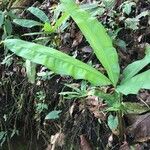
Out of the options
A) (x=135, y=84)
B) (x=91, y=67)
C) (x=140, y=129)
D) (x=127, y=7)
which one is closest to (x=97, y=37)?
(x=91, y=67)

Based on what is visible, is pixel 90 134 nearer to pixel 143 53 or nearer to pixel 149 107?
pixel 149 107

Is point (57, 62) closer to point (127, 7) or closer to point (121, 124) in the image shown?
point (121, 124)

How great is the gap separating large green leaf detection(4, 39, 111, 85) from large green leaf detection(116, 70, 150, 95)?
11 centimetres

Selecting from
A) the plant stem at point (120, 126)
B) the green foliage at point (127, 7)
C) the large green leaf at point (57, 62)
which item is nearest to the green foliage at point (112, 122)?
the plant stem at point (120, 126)

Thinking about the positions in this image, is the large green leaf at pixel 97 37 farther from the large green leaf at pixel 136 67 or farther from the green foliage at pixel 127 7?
the green foliage at pixel 127 7

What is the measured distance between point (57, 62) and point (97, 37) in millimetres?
A: 216

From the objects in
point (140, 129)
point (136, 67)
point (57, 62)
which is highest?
point (57, 62)

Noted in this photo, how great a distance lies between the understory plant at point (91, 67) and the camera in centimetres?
147

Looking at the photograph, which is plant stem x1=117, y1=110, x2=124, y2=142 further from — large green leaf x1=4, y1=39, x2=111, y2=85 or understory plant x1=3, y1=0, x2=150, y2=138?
large green leaf x1=4, y1=39, x2=111, y2=85

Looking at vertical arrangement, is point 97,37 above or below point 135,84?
above

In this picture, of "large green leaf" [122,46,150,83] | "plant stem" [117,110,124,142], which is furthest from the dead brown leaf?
"large green leaf" [122,46,150,83]

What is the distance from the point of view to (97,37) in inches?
61.6

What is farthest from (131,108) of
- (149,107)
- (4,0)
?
(4,0)

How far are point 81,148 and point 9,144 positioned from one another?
633 mm
